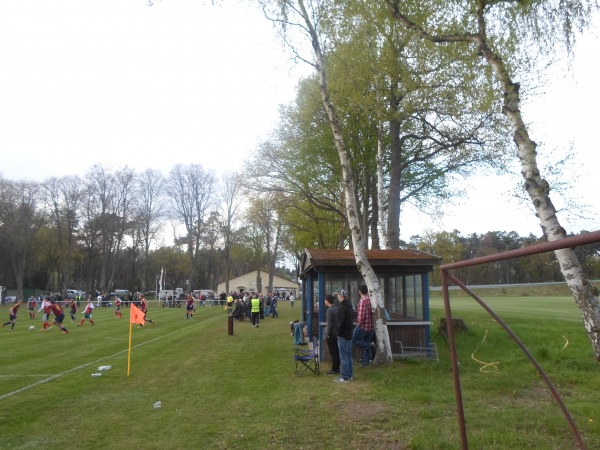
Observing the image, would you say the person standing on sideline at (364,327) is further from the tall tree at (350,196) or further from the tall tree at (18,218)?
the tall tree at (18,218)

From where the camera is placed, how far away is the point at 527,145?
21.8 feet

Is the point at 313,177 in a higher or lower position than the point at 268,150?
lower

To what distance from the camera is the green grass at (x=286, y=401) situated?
544 centimetres

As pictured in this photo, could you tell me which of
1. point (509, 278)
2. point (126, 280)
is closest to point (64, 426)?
point (509, 278)

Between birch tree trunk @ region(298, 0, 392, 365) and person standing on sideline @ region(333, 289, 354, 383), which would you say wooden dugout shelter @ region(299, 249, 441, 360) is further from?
person standing on sideline @ region(333, 289, 354, 383)

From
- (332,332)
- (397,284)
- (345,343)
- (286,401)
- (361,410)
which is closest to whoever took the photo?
(361,410)

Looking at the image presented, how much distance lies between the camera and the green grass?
214 inches

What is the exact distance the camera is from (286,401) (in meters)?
7.27

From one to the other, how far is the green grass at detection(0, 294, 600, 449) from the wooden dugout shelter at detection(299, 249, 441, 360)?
108 centimetres

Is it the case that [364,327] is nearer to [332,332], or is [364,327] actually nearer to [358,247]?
[332,332]

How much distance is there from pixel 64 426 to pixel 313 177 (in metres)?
17.5

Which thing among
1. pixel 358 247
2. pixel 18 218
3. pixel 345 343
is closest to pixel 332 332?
pixel 345 343

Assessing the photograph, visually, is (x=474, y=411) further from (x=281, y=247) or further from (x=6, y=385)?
(x=281, y=247)

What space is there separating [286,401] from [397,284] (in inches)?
260
